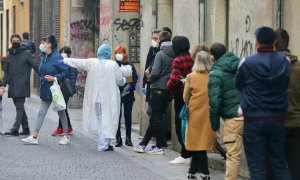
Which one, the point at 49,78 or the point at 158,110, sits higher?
the point at 49,78

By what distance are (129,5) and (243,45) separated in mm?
7518

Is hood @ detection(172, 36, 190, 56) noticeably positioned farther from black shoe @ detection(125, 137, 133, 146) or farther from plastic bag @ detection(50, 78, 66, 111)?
plastic bag @ detection(50, 78, 66, 111)

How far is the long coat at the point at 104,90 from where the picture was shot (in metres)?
14.4

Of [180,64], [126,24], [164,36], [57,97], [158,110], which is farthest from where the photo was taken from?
[126,24]

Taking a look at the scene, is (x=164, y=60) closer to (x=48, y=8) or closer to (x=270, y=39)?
(x=270, y=39)

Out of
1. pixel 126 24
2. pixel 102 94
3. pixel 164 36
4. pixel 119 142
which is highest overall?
pixel 126 24

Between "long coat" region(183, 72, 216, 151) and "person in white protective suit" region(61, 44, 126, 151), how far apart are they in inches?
145

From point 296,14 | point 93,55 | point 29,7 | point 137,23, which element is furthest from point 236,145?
point 29,7

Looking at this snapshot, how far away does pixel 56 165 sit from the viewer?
12414 mm

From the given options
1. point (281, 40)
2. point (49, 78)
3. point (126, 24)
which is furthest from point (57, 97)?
point (281, 40)

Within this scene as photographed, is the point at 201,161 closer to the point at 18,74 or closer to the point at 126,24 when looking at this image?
the point at 18,74

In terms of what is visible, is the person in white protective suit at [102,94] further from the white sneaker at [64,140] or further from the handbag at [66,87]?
the handbag at [66,87]

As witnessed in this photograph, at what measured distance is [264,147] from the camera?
830 centimetres

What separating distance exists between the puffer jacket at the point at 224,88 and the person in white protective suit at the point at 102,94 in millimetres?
4723
